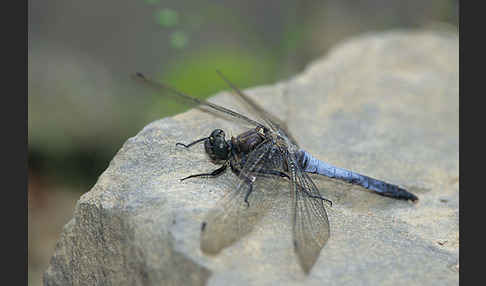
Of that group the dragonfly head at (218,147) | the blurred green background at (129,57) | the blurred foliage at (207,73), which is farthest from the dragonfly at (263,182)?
the blurred foliage at (207,73)

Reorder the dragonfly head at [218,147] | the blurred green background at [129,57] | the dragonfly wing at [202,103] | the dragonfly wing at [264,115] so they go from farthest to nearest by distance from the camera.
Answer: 1. the blurred green background at [129,57]
2. the dragonfly wing at [264,115]
3. the dragonfly wing at [202,103]
4. the dragonfly head at [218,147]

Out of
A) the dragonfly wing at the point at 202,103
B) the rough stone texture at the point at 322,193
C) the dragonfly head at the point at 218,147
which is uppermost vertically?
the dragonfly wing at the point at 202,103

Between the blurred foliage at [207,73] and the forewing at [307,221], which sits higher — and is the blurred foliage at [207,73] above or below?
above

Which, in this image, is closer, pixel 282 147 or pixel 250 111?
pixel 282 147

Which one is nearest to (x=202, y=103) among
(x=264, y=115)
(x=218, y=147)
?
(x=218, y=147)

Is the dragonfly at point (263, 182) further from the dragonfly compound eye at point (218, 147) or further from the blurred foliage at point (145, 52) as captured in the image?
the blurred foliage at point (145, 52)

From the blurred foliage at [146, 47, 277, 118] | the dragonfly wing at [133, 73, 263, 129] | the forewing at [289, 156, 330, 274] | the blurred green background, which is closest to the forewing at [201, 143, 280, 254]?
the forewing at [289, 156, 330, 274]

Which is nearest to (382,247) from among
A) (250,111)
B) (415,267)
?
(415,267)

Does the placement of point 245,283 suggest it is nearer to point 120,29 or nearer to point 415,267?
point 415,267
